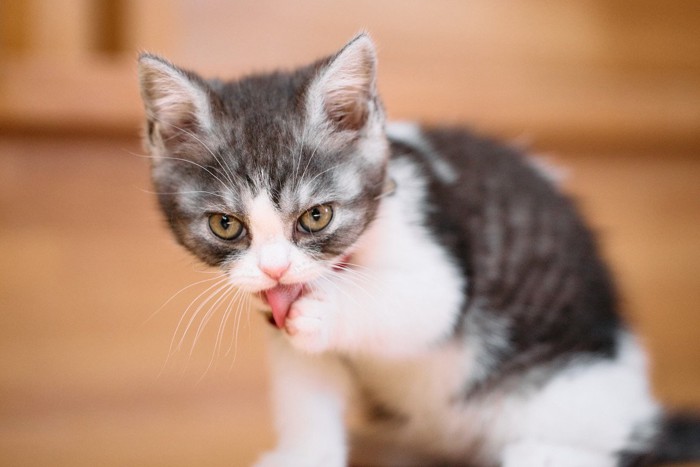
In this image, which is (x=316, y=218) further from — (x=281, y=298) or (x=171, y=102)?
(x=171, y=102)

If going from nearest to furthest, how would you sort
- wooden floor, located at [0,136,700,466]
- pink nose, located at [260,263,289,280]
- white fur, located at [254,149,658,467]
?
pink nose, located at [260,263,289,280] < white fur, located at [254,149,658,467] < wooden floor, located at [0,136,700,466]

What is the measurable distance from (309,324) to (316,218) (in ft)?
0.49

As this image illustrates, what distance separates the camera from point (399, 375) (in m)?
1.28

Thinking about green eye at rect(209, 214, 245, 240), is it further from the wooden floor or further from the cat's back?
the wooden floor

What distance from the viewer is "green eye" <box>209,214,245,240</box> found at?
1.03m

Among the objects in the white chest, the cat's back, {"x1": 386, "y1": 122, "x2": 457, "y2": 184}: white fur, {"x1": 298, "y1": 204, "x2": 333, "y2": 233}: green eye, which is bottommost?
the white chest

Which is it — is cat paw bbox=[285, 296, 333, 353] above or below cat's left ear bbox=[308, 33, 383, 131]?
below

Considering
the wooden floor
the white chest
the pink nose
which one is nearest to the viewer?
the pink nose

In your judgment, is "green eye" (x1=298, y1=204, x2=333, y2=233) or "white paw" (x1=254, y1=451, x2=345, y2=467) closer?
"green eye" (x1=298, y1=204, x2=333, y2=233)

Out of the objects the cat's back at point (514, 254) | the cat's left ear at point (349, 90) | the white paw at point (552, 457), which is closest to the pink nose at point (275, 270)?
the cat's left ear at point (349, 90)

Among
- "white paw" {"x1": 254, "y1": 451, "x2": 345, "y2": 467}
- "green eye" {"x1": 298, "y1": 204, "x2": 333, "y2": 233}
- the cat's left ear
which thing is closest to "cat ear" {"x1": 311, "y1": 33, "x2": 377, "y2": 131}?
the cat's left ear

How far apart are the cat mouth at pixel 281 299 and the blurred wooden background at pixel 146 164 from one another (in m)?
0.47

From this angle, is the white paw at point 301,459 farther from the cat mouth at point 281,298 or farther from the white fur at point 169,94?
the white fur at point 169,94

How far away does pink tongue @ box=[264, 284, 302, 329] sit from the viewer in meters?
1.05
